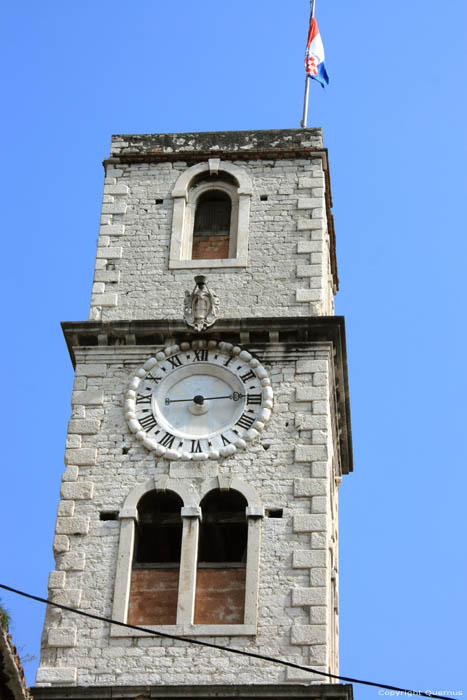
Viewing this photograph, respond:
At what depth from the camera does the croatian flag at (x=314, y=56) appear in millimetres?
34906

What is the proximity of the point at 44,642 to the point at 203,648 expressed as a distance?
228 cm

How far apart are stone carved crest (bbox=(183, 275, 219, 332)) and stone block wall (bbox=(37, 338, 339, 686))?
802 millimetres

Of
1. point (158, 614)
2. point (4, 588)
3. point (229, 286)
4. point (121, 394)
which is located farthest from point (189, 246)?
point (4, 588)

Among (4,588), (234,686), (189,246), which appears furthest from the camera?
(189,246)

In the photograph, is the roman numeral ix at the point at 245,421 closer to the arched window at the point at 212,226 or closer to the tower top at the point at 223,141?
the arched window at the point at 212,226

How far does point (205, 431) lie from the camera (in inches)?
1101

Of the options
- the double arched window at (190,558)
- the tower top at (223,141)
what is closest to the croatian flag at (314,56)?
the tower top at (223,141)

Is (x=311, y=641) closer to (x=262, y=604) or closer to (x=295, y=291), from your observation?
(x=262, y=604)

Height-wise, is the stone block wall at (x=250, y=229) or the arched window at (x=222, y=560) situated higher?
the stone block wall at (x=250, y=229)

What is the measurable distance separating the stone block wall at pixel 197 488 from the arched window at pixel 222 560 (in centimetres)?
36

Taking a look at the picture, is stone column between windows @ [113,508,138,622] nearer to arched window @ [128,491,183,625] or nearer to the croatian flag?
arched window @ [128,491,183,625]

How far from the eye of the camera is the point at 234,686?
2467 centimetres

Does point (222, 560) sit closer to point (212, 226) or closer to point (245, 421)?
point (245, 421)

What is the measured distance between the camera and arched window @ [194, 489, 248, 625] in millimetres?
26016
